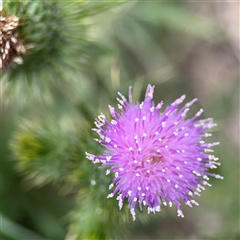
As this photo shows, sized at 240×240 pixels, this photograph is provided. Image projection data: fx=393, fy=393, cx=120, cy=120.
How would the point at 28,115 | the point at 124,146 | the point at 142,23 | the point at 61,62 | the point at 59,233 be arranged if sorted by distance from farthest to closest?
the point at 142,23, the point at 28,115, the point at 59,233, the point at 61,62, the point at 124,146

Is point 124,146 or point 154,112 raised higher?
point 154,112

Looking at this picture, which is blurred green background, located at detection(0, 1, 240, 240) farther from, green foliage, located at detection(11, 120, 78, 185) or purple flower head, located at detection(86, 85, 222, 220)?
purple flower head, located at detection(86, 85, 222, 220)

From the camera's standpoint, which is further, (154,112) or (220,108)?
(220,108)

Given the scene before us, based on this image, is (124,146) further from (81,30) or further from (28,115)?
(28,115)

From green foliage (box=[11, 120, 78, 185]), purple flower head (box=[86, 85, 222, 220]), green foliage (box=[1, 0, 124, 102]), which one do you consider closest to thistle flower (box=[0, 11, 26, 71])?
green foliage (box=[1, 0, 124, 102])

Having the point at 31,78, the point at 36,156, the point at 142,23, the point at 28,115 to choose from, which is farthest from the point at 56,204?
the point at 142,23

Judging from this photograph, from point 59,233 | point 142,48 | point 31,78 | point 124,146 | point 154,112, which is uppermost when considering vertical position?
point 142,48

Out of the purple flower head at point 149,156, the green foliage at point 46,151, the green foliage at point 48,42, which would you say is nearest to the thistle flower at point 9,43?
the green foliage at point 48,42

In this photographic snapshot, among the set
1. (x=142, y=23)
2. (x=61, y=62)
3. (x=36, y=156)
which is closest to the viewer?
(x=36, y=156)
